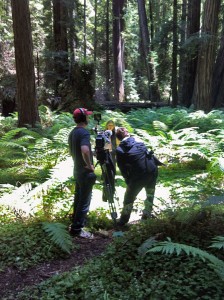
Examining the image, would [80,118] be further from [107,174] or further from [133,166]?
[133,166]

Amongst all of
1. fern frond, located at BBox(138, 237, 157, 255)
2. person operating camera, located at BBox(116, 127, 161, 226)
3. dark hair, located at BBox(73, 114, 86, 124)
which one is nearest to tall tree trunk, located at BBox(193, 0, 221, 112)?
person operating camera, located at BBox(116, 127, 161, 226)

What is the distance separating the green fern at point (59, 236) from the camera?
4621mm

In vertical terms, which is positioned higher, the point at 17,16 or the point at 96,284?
the point at 17,16

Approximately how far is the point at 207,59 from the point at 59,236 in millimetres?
11424

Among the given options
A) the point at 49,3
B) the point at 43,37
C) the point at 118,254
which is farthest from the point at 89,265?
the point at 49,3

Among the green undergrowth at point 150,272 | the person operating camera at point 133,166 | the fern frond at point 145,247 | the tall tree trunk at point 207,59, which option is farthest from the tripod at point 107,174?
the tall tree trunk at point 207,59

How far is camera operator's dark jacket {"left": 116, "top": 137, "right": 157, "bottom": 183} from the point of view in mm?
5426

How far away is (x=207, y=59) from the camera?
13.9 meters

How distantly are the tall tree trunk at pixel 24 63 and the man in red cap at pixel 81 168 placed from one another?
582 cm

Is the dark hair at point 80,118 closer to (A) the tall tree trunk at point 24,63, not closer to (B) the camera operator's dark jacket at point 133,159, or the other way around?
(B) the camera operator's dark jacket at point 133,159

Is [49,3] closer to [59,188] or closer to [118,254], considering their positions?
[59,188]

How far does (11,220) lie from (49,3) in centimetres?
1573

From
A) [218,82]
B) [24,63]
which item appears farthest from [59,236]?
[218,82]

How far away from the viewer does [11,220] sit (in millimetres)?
5680
